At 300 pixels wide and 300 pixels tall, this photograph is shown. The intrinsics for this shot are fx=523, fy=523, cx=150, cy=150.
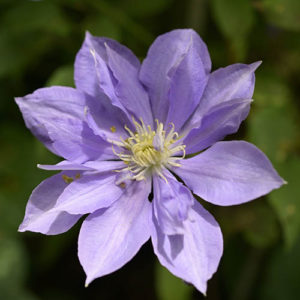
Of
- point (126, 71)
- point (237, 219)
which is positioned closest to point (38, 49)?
point (126, 71)

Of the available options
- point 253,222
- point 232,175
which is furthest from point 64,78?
point 253,222

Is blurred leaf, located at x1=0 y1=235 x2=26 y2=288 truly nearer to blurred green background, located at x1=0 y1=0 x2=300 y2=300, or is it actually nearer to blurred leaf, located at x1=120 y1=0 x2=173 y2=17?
blurred green background, located at x1=0 y1=0 x2=300 y2=300

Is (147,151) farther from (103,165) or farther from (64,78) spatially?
(64,78)

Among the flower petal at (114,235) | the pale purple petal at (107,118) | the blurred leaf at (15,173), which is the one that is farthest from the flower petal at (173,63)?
the blurred leaf at (15,173)

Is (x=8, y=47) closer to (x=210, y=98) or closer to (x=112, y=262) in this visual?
(x=210, y=98)

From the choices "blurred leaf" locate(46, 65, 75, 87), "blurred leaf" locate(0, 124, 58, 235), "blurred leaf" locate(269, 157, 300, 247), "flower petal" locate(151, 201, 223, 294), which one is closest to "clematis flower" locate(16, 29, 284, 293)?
"flower petal" locate(151, 201, 223, 294)
